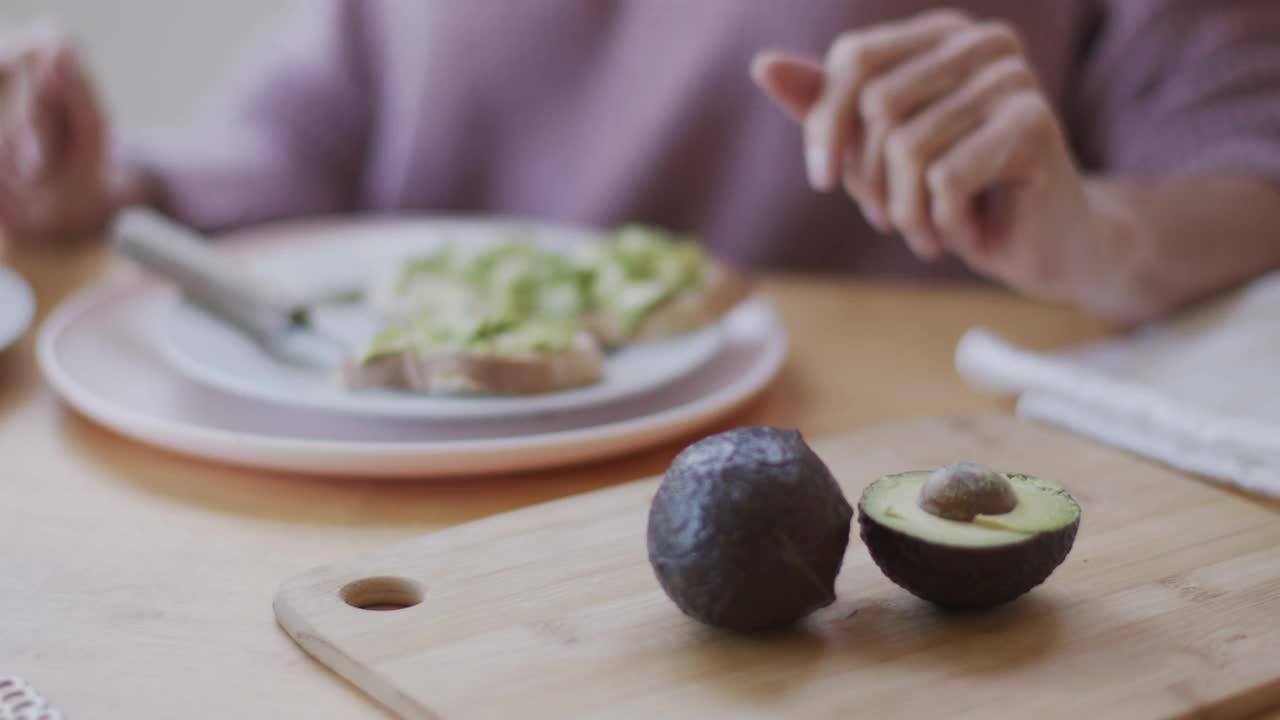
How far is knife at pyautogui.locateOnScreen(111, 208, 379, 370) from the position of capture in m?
1.35

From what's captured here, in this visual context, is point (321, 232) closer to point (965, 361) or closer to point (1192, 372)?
point (965, 361)

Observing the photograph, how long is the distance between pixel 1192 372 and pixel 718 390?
17.9 inches

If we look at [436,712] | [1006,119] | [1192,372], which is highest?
[1006,119]

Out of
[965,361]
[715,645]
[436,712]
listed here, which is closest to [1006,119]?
[965,361]

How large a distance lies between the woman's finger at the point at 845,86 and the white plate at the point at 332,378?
204 millimetres

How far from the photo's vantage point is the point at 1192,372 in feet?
4.34

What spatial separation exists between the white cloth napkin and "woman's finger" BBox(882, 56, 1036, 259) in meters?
0.13

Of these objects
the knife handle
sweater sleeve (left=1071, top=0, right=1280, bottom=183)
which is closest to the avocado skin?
→ the knife handle

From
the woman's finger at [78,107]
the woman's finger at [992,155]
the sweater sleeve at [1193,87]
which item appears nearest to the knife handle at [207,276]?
the woman's finger at [78,107]

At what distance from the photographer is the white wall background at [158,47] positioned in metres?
3.48

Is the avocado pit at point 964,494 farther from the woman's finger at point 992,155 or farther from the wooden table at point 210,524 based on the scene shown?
the woman's finger at point 992,155

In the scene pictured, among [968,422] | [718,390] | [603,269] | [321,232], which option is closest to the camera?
[968,422]

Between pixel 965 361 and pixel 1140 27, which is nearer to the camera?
pixel 965 361

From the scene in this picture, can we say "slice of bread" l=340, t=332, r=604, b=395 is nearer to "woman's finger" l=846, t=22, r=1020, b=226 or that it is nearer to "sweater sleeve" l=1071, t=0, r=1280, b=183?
"woman's finger" l=846, t=22, r=1020, b=226
